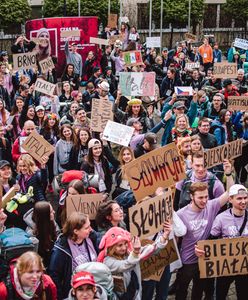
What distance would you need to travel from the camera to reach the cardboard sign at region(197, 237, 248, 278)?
518 centimetres

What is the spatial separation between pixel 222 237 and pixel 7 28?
2531 cm

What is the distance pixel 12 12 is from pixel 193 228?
23284mm

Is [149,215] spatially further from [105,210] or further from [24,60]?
[24,60]

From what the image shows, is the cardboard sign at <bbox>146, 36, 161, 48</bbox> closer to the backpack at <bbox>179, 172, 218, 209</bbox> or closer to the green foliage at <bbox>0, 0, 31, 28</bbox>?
the green foliage at <bbox>0, 0, 31, 28</bbox>

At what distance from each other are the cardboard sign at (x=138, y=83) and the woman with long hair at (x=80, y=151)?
10.4 ft

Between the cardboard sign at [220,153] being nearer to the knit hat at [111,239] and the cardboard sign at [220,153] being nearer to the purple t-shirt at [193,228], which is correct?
the purple t-shirt at [193,228]

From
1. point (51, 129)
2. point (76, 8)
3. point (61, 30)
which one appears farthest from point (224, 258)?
point (76, 8)

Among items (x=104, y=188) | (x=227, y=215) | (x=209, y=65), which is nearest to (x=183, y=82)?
(x=209, y=65)

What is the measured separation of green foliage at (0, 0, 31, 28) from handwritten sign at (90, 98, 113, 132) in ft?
61.5

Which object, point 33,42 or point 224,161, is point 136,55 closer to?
point 33,42

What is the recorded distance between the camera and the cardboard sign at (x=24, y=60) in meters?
12.6

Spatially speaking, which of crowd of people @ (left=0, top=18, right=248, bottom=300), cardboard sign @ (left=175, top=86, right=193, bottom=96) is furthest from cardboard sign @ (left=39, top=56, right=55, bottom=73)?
cardboard sign @ (left=175, top=86, right=193, bottom=96)

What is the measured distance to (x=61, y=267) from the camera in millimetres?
4750

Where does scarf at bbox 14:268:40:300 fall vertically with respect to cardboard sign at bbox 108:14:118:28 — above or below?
below
